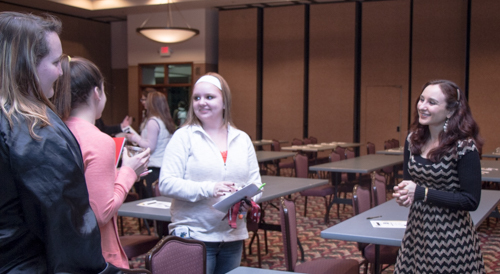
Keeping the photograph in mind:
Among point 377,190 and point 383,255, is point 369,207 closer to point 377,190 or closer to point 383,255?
point 377,190

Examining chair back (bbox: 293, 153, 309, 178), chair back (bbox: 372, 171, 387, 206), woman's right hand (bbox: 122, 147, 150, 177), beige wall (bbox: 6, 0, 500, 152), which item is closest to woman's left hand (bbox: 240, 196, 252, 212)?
woman's right hand (bbox: 122, 147, 150, 177)

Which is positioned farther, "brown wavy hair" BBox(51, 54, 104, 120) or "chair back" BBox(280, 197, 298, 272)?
"chair back" BBox(280, 197, 298, 272)

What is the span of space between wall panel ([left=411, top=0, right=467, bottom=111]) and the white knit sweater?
35.0ft

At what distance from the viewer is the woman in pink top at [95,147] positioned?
5.58 feet

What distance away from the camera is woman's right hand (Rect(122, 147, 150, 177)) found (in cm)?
196

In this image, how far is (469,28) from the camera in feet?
39.8

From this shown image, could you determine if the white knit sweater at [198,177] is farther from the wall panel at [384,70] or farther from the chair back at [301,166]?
the wall panel at [384,70]

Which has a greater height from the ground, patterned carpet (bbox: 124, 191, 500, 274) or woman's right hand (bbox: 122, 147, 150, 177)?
woman's right hand (bbox: 122, 147, 150, 177)

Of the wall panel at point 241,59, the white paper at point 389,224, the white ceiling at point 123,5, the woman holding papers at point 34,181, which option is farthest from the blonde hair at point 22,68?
the wall panel at point 241,59

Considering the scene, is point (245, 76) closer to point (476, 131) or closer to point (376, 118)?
point (376, 118)

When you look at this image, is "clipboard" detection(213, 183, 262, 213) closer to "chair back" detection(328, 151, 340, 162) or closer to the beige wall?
"chair back" detection(328, 151, 340, 162)

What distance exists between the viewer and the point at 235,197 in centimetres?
235

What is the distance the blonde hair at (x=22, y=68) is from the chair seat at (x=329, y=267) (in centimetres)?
237

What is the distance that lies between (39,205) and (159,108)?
4.33m
